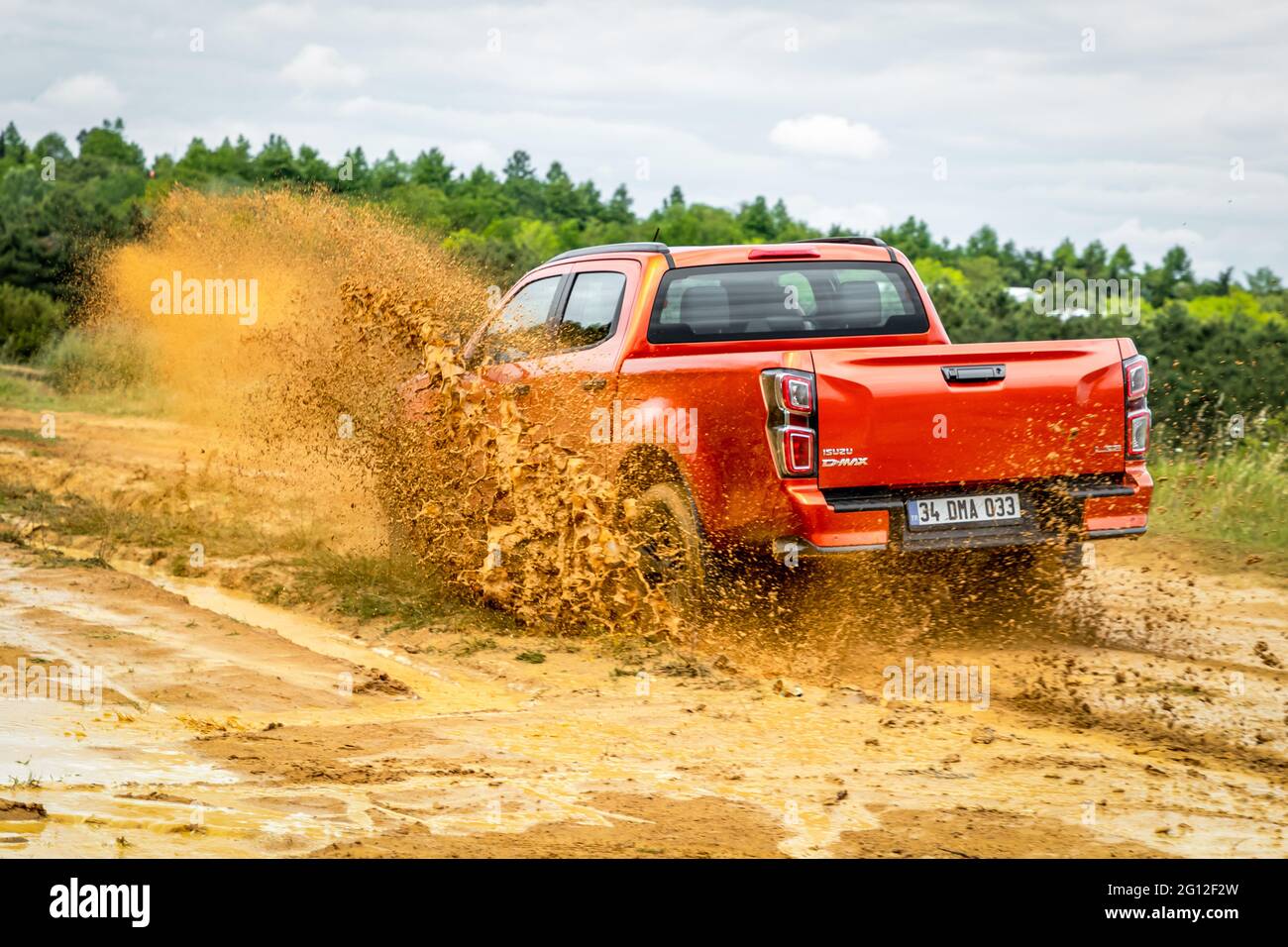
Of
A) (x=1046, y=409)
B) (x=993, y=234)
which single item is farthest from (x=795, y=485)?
(x=993, y=234)

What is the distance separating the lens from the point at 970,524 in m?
7.04

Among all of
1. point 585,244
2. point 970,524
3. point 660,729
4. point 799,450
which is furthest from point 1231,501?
point 585,244

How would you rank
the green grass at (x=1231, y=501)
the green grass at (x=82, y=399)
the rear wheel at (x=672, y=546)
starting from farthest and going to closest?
1. the green grass at (x=82, y=399)
2. the green grass at (x=1231, y=501)
3. the rear wheel at (x=672, y=546)

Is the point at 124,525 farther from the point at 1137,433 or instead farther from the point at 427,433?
the point at 1137,433

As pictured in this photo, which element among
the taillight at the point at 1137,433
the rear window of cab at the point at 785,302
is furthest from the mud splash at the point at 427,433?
the taillight at the point at 1137,433

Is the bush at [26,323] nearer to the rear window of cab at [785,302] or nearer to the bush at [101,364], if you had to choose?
the bush at [101,364]

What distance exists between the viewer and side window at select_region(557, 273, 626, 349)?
27.4 feet

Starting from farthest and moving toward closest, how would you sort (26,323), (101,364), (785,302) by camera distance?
1. (26,323)
2. (101,364)
3. (785,302)

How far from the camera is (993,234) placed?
2648 inches

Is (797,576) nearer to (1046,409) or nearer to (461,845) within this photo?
(1046,409)

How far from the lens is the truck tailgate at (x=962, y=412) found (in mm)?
6863

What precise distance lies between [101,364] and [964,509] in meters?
23.7

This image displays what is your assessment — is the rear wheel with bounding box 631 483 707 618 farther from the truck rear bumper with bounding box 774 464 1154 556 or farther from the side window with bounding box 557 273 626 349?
the side window with bounding box 557 273 626 349

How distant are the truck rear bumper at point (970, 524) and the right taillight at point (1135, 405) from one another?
0.11 m
